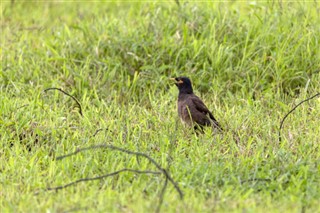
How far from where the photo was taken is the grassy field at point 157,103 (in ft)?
15.6

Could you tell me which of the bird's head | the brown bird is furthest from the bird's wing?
the bird's head

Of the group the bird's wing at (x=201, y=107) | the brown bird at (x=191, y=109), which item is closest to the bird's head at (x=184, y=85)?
the brown bird at (x=191, y=109)

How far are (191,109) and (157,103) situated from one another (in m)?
0.59

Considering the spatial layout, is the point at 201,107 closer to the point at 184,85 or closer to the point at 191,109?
the point at 191,109

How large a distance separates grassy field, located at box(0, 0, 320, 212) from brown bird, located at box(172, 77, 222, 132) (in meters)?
0.14

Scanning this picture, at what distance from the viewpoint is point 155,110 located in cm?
657

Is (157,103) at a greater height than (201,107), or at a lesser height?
lesser

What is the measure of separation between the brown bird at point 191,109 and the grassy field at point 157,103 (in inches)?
5.4

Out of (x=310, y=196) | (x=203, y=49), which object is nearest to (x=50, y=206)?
(x=310, y=196)

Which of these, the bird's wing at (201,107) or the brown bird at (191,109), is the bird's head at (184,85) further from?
the bird's wing at (201,107)

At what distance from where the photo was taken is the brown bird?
6234 mm

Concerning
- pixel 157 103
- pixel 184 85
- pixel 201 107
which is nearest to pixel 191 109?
pixel 201 107

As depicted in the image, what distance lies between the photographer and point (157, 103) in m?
6.87

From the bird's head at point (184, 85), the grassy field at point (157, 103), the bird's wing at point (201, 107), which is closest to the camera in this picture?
the grassy field at point (157, 103)
